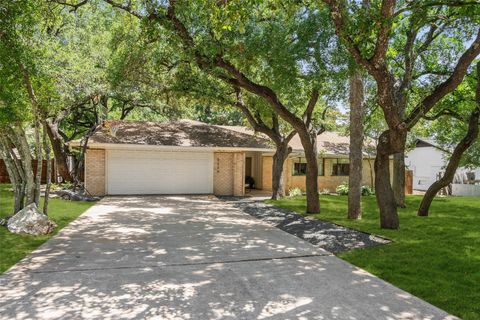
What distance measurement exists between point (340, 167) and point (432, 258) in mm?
17173

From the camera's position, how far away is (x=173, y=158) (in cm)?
1962

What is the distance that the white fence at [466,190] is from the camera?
2544 centimetres

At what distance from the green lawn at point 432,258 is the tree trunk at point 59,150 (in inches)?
612

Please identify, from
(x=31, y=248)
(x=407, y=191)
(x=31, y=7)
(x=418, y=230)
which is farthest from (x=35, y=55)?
(x=407, y=191)

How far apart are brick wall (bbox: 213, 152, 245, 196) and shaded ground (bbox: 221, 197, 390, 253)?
6464mm

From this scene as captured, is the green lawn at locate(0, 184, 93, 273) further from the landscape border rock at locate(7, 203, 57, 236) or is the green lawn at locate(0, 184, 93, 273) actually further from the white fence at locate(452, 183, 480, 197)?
the white fence at locate(452, 183, 480, 197)

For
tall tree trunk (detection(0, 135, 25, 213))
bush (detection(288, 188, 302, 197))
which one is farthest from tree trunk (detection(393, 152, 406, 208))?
tall tree trunk (detection(0, 135, 25, 213))

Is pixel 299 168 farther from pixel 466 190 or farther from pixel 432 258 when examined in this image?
pixel 432 258

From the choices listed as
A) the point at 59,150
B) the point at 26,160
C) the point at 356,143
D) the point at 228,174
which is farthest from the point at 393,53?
the point at 59,150

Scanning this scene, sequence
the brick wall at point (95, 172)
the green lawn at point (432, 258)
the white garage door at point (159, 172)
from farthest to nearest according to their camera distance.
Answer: the white garage door at point (159, 172) → the brick wall at point (95, 172) → the green lawn at point (432, 258)

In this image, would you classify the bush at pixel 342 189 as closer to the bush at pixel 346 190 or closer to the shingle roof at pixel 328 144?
the bush at pixel 346 190

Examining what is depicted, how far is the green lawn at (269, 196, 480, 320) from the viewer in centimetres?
509

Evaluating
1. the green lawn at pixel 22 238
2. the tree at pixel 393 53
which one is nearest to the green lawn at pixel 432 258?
the tree at pixel 393 53

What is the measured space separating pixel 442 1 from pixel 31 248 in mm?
9518
